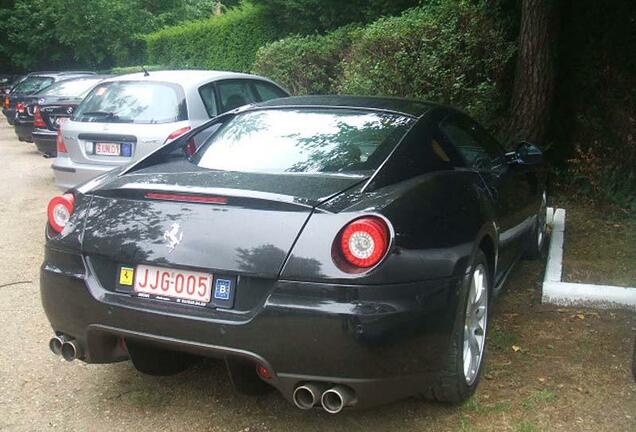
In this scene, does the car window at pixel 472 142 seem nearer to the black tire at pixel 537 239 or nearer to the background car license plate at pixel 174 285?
the black tire at pixel 537 239

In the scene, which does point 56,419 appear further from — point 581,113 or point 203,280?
point 581,113

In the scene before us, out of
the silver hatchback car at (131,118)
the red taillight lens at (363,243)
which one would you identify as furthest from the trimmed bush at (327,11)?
the red taillight lens at (363,243)

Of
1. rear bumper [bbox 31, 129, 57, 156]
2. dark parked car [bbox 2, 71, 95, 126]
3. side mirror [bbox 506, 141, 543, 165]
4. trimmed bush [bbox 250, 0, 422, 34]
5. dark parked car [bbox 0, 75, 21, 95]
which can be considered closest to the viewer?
side mirror [bbox 506, 141, 543, 165]

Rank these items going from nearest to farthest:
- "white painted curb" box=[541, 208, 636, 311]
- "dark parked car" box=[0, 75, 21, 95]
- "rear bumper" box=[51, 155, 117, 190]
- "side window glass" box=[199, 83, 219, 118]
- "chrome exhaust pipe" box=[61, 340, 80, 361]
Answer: "chrome exhaust pipe" box=[61, 340, 80, 361], "white painted curb" box=[541, 208, 636, 311], "rear bumper" box=[51, 155, 117, 190], "side window glass" box=[199, 83, 219, 118], "dark parked car" box=[0, 75, 21, 95]

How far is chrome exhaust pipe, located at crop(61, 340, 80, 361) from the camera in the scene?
10.6ft

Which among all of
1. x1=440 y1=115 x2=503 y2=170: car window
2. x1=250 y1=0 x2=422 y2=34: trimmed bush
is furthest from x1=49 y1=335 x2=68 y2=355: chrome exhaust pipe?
x1=250 y1=0 x2=422 y2=34: trimmed bush

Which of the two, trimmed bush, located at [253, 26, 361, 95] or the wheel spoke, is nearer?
the wheel spoke

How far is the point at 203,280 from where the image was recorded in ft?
9.54

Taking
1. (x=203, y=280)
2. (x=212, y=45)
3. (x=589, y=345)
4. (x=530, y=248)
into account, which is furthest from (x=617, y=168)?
(x=212, y=45)

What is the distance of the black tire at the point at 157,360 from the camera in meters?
3.40

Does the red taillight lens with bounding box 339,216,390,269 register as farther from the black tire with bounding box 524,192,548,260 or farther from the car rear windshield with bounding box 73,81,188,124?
the car rear windshield with bounding box 73,81,188,124

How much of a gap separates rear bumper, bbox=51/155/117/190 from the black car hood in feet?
11.8

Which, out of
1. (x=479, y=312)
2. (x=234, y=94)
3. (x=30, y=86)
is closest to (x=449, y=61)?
(x=234, y=94)

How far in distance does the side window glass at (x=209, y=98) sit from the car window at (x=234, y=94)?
0.13 meters
